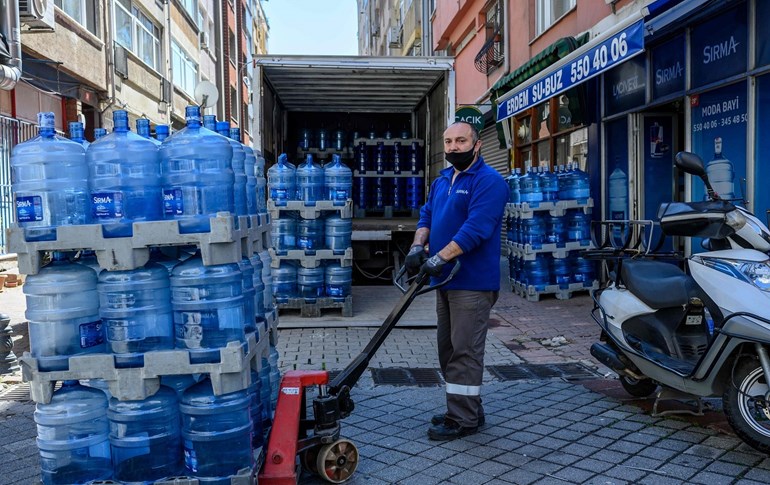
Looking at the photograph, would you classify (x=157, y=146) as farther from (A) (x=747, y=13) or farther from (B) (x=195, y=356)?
(A) (x=747, y=13)

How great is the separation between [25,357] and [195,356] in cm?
86

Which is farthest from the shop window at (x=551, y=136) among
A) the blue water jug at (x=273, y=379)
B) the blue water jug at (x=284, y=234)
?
the blue water jug at (x=273, y=379)

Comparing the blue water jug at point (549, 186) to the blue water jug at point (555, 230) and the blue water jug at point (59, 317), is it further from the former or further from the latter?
the blue water jug at point (59, 317)

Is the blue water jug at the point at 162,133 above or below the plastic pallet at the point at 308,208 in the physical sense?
above

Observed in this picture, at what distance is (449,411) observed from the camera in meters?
4.61

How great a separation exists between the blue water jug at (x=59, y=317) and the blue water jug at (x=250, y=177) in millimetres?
1162

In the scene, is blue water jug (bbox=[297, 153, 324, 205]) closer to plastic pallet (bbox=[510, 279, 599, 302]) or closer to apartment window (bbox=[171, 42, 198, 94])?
plastic pallet (bbox=[510, 279, 599, 302])

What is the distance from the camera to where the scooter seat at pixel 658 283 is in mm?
4766

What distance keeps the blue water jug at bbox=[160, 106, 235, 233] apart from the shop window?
27.3 ft

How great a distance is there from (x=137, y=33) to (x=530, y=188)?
50.6 ft

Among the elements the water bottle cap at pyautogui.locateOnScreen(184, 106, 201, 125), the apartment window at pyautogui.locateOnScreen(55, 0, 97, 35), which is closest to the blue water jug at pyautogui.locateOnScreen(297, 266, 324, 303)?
the water bottle cap at pyautogui.locateOnScreen(184, 106, 201, 125)

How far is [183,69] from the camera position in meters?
27.4

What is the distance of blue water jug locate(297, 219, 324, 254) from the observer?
8953mm

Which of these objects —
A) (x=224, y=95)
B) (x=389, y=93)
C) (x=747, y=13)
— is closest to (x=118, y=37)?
(x=389, y=93)
